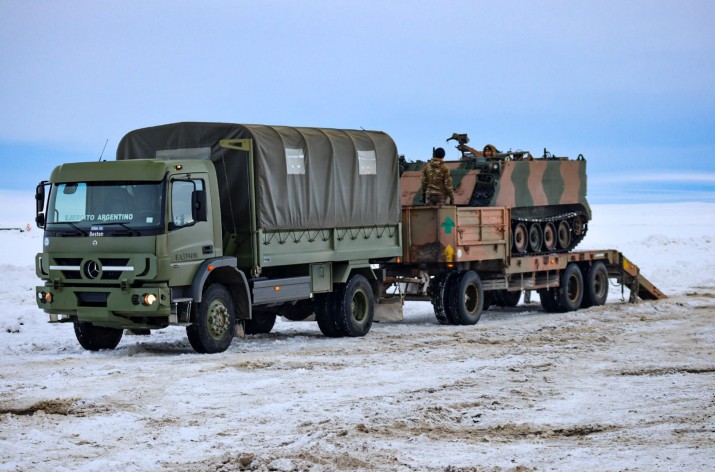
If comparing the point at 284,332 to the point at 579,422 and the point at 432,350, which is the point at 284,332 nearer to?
the point at 432,350

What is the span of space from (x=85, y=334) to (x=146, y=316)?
66.4 inches

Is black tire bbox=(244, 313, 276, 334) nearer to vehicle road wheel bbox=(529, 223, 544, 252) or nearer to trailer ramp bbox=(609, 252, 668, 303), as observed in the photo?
vehicle road wheel bbox=(529, 223, 544, 252)

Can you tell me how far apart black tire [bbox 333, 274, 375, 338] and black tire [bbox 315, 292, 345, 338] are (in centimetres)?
7

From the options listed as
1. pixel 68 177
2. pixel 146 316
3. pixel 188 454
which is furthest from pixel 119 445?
pixel 68 177

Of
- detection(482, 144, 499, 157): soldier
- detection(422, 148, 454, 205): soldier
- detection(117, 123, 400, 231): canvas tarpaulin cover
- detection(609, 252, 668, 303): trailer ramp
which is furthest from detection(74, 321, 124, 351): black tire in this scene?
detection(609, 252, 668, 303): trailer ramp

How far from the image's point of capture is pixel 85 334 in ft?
56.8

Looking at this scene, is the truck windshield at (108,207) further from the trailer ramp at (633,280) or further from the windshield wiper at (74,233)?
the trailer ramp at (633,280)

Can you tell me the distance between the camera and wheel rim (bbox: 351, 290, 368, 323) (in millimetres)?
19781

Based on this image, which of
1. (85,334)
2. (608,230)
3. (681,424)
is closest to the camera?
(681,424)

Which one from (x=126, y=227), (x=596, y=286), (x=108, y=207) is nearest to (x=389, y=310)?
(x=126, y=227)

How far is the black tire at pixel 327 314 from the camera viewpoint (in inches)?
760

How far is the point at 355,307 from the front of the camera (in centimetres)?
1984

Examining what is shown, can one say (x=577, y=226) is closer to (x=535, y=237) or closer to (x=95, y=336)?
(x=535, y=237)

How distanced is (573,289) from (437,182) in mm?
5400
